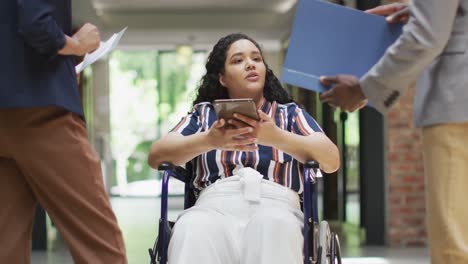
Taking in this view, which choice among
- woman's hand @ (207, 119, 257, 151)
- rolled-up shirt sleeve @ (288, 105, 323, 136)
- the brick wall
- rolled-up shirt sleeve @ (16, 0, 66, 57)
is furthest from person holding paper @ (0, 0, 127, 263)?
the brick wall

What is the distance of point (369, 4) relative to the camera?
573cm

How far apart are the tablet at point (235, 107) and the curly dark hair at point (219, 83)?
604mm

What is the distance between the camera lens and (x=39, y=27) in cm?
234

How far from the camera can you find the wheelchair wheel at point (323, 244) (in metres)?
2.47

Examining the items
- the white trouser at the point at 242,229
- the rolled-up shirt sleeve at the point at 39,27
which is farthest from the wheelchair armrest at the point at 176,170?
the rolled-up shirt sleeve at the point at 39,27

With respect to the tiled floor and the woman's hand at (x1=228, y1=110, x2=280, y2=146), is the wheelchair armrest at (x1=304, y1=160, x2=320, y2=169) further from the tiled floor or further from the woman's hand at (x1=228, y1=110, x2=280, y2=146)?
the tiled floor

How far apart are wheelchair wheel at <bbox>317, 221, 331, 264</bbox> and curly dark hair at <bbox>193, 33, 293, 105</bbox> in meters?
0.62

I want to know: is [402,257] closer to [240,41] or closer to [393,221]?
[393,221]

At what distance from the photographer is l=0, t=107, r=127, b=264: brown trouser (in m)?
2.42

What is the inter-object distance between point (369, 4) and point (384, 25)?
3637 mm

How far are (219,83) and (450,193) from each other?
1.31 meters

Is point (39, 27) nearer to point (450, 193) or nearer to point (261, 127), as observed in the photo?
point (261, 127)

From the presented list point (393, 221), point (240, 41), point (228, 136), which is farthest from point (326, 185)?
point (228, 136)

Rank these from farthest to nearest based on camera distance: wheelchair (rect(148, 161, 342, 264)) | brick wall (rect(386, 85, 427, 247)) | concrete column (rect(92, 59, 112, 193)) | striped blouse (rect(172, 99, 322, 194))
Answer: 1. concrete column (rect(92, 59, 112, 193))
2. brick wall (rect(386, 85, 427, 247))
3. striped blouse (rect(172, 99, 322, 194))
4. wheelchair (rect(148, 161, 342, 264))
